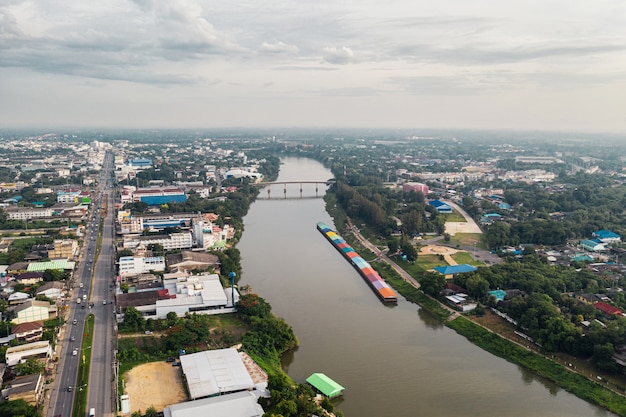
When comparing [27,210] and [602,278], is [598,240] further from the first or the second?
[27,210]

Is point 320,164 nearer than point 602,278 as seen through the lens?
No

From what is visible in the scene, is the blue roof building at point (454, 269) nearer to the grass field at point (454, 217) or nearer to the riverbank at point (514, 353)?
the riverbank at point (514, 353)

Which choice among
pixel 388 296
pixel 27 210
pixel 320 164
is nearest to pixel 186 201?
pixel 27 210

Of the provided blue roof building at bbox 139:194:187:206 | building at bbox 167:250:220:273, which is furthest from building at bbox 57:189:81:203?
building at bbox 167:250:220:273

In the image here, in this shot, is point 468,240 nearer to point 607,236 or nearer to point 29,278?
point 607,236

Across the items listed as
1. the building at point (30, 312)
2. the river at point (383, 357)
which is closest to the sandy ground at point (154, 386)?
the river at point (383, 357)

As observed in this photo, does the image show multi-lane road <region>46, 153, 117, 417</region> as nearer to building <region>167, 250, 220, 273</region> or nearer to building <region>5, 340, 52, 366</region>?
building <region>5, 340, 52, 366</region>

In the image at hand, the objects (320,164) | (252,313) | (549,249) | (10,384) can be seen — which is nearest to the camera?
(10,384)
